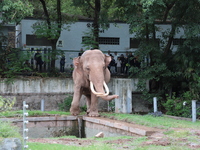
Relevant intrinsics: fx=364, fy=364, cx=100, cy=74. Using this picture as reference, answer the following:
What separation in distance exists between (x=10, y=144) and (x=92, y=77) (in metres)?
8.18

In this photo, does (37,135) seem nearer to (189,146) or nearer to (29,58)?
(189,146)

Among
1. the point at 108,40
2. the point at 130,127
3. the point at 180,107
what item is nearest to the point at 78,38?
the point at 108,40

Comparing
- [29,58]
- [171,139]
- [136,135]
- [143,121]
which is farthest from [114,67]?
[171,139]

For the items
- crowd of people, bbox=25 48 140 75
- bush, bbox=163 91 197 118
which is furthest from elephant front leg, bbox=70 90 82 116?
crowd of people, bbox=25 48 140 75

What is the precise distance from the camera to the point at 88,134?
1439 centimetres

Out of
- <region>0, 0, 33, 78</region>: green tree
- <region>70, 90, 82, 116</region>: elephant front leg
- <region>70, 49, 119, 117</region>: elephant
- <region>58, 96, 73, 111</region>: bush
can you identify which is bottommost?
<region>58, 96, 73, 111</region>: bush

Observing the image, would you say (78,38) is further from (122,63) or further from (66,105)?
(66,105)

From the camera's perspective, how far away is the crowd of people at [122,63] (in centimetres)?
2400

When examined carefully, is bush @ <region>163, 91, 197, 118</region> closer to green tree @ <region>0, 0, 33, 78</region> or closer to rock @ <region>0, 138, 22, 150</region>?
green tree @ <region>0, 0, 33, 78</region>

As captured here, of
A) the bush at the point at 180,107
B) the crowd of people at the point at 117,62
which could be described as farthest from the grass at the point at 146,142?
the crowd of people at the point at 117,62

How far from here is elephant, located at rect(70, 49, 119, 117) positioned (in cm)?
1426

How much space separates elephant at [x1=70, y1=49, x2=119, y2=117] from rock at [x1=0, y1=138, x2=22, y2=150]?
7421mm

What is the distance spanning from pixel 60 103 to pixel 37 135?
27.6ft

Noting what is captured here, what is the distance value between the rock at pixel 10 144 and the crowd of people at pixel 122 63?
17602mm
